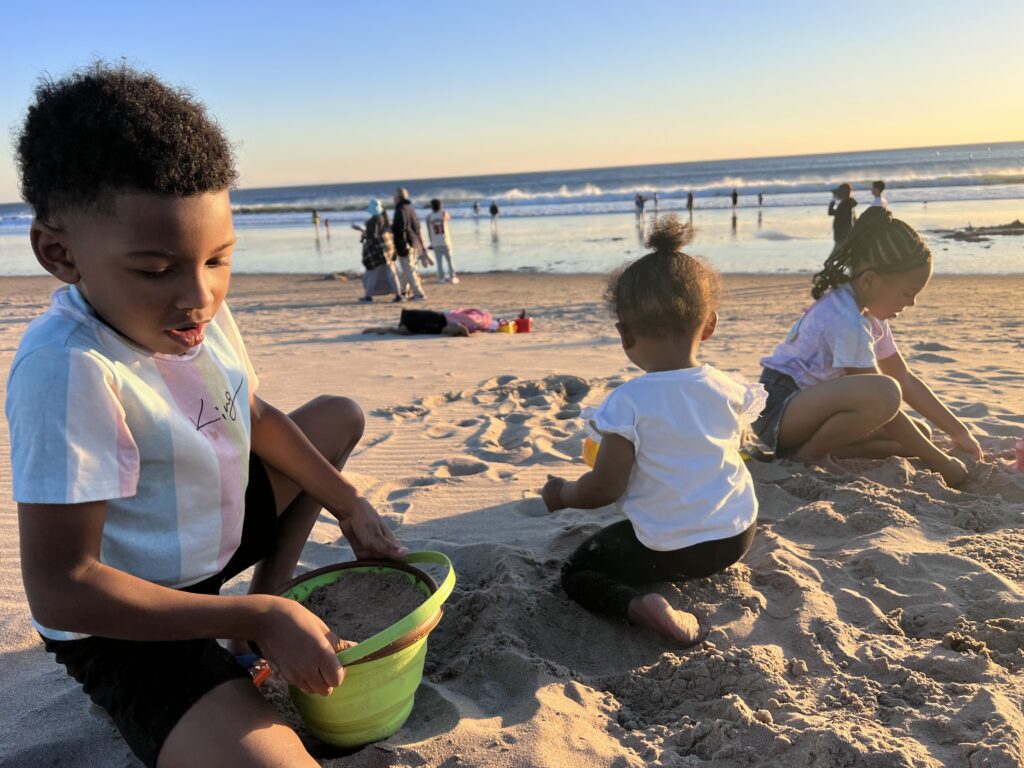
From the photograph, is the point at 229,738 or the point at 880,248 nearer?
the point at 229,738

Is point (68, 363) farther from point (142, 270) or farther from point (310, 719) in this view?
point (310, 719)

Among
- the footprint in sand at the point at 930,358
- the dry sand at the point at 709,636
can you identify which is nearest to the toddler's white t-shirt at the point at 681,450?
the dry sand at the point at 709,636

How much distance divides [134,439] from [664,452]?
58.2 inches

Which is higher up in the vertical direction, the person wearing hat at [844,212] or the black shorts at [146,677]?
the person wearing hat at [844,212]

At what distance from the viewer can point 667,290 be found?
2.39 m

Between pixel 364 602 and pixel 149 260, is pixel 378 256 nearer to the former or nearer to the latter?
pixel 364 602

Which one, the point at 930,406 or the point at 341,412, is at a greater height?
the point at 341,412

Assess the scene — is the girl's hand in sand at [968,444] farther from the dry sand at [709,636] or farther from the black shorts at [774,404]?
the black shorts at [774,404]

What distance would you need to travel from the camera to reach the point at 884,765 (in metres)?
1.75

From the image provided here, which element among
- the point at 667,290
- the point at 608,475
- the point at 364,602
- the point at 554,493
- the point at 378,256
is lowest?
the point at 364,602

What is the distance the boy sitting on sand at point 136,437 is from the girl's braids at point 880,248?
9.81ft

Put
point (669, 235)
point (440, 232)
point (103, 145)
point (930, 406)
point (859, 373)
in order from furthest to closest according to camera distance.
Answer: point (440, 232) < point (930, 406) < point (859, 373) < point (669, 235) < point (103, 145)

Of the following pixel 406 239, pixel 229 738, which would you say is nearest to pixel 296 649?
pixel 229 738

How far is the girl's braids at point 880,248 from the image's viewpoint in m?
3.55
